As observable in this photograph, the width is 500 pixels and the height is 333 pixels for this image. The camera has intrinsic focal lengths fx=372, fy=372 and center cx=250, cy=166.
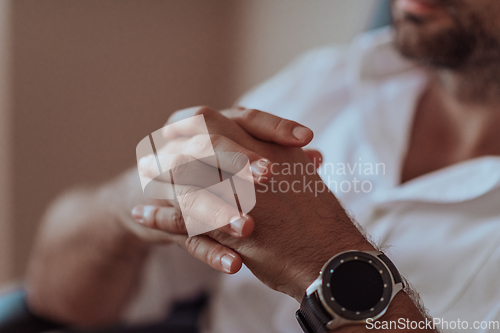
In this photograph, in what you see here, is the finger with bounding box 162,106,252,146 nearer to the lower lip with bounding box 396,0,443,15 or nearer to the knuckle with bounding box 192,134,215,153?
the knuckle with bounding box 192,134,215,153

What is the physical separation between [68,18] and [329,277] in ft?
3.88

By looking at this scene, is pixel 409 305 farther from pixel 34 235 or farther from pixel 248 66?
pixel 34 235

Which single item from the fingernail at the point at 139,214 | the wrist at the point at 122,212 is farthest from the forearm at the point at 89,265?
the fingernail at the point at 139,214

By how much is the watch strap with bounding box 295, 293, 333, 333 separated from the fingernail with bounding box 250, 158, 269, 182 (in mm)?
127

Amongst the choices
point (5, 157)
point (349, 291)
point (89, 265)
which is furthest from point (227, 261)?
point (5, 157)

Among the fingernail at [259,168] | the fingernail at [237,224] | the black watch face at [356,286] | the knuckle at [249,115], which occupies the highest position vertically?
the knuckle at [249,115]

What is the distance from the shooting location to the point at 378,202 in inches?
24.8

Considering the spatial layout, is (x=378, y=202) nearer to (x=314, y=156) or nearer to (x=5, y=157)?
(x=314, y=156)

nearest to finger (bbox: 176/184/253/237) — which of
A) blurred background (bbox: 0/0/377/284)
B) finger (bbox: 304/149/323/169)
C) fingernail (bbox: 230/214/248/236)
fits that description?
fingernail (bbox: 230/214/248/236)

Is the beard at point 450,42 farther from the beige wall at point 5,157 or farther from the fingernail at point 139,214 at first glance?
the beige wall at point 5,157

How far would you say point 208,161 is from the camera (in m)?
0.41

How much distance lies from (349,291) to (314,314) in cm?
4

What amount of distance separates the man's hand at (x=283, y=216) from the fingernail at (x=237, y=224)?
0.09 ft

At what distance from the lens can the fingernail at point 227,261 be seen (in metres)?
0.38
